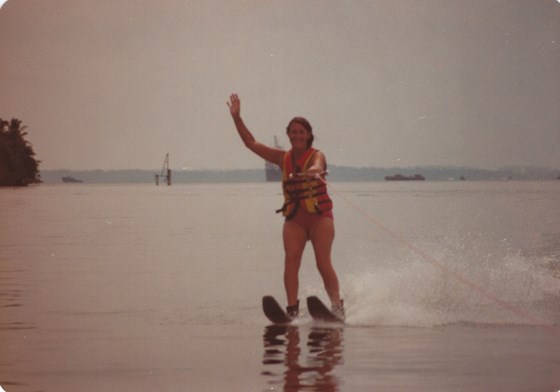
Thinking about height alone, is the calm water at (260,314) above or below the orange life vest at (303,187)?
below

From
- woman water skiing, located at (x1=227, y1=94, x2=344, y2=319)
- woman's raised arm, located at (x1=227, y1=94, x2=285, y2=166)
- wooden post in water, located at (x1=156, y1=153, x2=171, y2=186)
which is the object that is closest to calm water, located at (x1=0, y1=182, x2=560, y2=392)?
woman water skiing, located at (x1=227, y1=94, x2=344, y2=319)

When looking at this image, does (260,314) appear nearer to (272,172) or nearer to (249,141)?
(272,172)

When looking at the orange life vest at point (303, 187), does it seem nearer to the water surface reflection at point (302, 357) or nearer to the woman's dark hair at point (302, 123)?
the woman's dark hair at point (302, 123)

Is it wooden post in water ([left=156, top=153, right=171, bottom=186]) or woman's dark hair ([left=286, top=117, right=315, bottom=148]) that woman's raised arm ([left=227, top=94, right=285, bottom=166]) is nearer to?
woman's dark hair ([left=286, top=117, right=315, bottom=148])

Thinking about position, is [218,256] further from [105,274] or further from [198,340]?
[198,340]

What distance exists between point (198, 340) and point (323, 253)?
105cm

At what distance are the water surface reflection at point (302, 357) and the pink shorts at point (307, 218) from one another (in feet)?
2.19

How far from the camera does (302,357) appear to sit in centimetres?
619

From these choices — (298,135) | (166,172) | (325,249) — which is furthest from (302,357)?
(166,172)

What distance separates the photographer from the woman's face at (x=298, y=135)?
284 inches

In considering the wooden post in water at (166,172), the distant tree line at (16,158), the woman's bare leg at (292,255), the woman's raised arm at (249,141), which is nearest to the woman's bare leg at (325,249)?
the woman's bare leg at (292,255)

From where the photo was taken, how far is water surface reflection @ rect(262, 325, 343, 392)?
559 centimetres

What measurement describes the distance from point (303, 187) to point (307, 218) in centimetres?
23

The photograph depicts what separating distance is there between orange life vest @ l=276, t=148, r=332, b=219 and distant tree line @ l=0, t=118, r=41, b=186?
1728 mm
